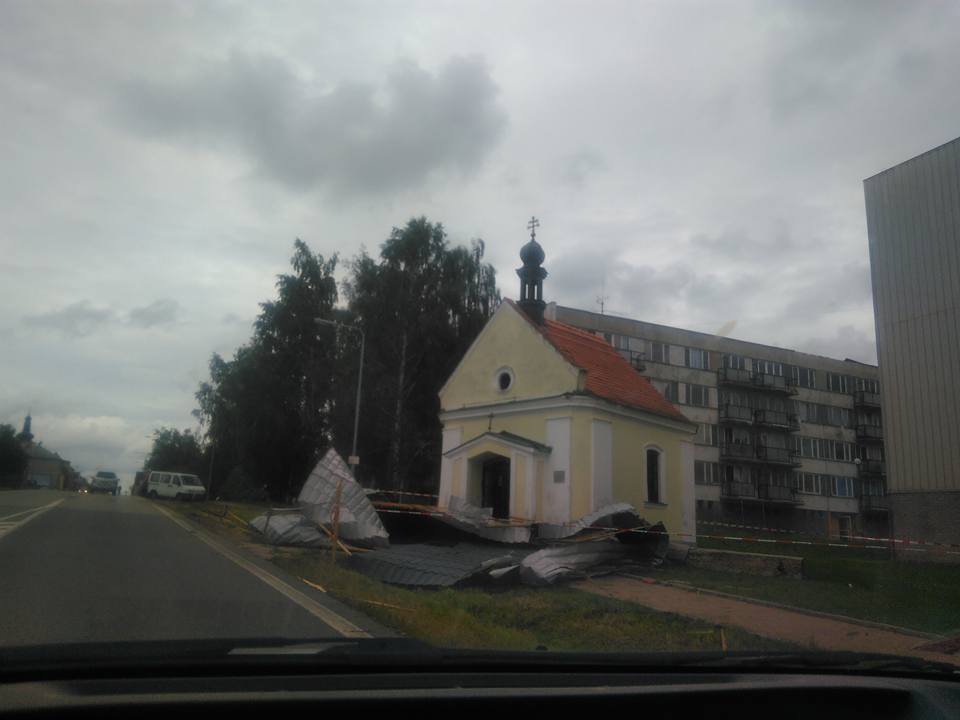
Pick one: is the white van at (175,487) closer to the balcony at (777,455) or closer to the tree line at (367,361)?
the tree line at (367,361)

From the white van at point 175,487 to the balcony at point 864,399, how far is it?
4811 cm

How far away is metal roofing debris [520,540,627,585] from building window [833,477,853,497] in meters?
46.5

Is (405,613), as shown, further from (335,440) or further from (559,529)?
(335,440)

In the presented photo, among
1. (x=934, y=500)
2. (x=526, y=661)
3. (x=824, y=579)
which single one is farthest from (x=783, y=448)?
(x=526, y=661)

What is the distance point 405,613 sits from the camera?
9859mm

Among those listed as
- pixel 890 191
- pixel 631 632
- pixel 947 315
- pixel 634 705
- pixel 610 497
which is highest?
pixel 890 191

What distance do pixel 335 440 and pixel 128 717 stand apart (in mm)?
34178

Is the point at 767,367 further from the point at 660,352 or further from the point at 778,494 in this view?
the point at 660,352

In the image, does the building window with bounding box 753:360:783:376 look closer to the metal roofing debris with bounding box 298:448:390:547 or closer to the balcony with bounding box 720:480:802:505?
the balcony with bounding box 720:480:802:505

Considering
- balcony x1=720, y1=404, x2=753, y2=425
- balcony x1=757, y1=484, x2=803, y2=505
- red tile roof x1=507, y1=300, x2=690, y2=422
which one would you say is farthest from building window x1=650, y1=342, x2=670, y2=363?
red tile roof x1=507, y1=300, x2=690, y2=422

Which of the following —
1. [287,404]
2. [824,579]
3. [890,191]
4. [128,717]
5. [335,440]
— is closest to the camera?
[128,717]

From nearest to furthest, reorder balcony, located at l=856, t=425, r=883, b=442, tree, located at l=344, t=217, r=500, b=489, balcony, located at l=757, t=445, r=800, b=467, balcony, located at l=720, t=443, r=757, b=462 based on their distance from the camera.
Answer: tree, located at l=344, t=217, r=500, b=489 → balcony, located at l=720, t=443, r=757, b=462 → balcony, located at l=757, t=445, r=800, b=467 → balcony, located at l=856, t=425, r=883, b=442

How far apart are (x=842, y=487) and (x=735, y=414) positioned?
479 inches

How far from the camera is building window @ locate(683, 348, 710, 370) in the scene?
52.9 metres
